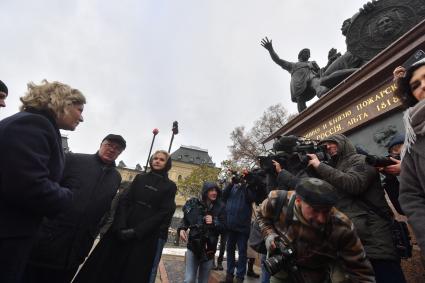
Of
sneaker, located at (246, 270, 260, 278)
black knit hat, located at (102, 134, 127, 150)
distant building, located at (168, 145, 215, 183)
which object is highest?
distant building, located at (168, 145, 215, 183)

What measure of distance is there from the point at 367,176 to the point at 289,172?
3.02ft

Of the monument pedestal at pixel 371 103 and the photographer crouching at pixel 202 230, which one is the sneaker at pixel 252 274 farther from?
the monument pedestal at pixel 371 103

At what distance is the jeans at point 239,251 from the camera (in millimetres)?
4250

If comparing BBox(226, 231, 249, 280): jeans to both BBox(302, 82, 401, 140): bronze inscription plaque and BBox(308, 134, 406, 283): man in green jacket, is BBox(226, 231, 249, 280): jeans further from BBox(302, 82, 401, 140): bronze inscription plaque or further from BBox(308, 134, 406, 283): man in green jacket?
BBox(302, 82, 401, 140): bronze inscription plaque

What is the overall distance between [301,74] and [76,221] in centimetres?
690

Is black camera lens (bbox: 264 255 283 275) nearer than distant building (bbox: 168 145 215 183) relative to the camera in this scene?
Yes

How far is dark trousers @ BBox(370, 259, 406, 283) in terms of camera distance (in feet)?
7.18

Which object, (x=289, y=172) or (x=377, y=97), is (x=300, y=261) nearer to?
(x=289, y=172)

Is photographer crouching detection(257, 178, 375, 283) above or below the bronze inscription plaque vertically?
below

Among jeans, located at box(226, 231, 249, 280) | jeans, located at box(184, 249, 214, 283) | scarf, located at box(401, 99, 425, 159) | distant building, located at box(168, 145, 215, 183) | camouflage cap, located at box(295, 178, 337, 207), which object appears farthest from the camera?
distant building, located at box(168, 145, 215, 183)

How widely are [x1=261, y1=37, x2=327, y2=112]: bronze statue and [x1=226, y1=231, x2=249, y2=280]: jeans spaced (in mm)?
4598

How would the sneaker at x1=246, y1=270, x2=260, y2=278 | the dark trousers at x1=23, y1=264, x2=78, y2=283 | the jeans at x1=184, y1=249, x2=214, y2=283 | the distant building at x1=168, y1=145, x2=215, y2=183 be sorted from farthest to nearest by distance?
1. the distant building at x1=168, y1=145, x2=215, y2=183
2. the sneaker at x1=246, y1=270, x2=260, y2=278
3. the jeans at x1=184, y1=249, x2=214, y2=283
4. the dark trousers at x1=23, y1=264, x2=78, y2=283

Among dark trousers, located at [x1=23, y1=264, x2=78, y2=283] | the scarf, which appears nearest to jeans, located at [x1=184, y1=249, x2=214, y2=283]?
dark trousers, located at [x1=23, y1=264, x2=78, y2=283]

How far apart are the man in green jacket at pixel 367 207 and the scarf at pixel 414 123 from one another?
0.85 meters
